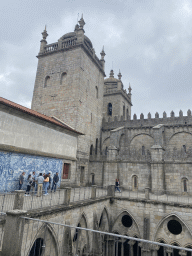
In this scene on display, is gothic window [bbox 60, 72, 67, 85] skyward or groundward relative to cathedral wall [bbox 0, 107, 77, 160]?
skyward

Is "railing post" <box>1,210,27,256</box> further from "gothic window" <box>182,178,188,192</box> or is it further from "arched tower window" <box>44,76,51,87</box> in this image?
"arched tower window" <box>44,76,51,87</box>

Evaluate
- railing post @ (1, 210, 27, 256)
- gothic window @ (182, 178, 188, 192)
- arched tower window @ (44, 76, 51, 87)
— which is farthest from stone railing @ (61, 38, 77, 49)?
railing post @ (1, 210, 27, 256)

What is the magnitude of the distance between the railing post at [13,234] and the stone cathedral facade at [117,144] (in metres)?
12.8

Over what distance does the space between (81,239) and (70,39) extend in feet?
77.9

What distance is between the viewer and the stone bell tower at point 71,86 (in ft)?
74.6

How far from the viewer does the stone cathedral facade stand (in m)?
15.9

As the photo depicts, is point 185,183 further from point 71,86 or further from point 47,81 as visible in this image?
point 47,81

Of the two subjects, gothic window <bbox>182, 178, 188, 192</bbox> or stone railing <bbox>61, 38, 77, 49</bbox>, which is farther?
stone railing <bbox>61, 38, 77, 49</bbox>

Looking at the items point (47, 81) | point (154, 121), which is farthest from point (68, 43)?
point (154, 121)

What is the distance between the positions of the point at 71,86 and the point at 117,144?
10207mm

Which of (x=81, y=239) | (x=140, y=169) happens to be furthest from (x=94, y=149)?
(x=81, y=239)

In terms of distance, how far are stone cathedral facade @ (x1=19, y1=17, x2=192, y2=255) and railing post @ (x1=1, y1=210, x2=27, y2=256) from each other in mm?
12796

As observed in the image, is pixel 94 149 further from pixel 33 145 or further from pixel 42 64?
pixel 42 64

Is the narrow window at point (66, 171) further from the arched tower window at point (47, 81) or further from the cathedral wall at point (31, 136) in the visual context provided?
the arched tower window at point (47, 81)
